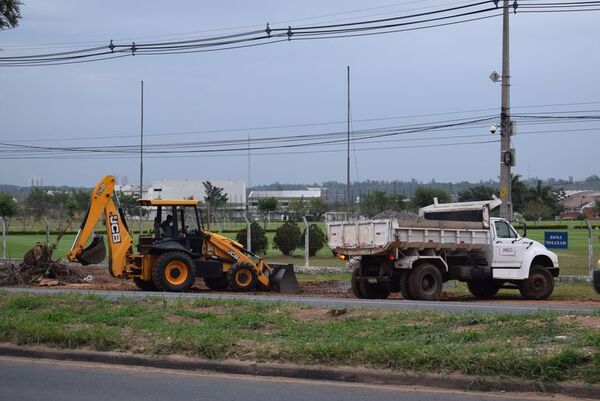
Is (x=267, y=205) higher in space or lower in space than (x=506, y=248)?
higher

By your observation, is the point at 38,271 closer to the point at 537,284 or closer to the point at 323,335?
the point at 537,284

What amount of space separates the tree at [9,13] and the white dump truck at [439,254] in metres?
9.72

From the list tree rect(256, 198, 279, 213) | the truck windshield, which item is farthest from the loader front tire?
tree rect(256, 198, 279, 213)

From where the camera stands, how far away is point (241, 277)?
2303cm

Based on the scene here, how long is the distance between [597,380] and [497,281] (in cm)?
1390

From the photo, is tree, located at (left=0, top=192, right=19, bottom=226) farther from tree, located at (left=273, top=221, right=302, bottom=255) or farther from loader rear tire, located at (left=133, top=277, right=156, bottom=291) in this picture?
loader rear tire, located at (left=133, top=277, right=156, bottom=291)

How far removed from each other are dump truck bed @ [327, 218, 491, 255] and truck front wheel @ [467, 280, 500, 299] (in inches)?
65.7

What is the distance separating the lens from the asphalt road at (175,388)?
877cm

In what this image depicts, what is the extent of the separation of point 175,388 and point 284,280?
46.2 ft

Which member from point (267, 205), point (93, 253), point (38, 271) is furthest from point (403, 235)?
point (267, 205)

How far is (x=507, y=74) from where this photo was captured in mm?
27500

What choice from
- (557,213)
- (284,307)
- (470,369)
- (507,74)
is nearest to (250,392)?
(470,369)

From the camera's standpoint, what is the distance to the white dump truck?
66.5ft

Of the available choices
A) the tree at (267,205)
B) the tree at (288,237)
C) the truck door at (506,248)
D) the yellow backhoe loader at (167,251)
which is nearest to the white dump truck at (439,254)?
the truck door at (506,248)
